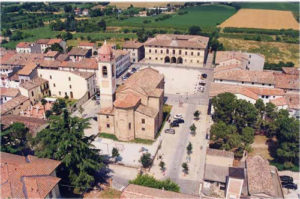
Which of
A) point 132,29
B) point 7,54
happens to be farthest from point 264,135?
point 132,29

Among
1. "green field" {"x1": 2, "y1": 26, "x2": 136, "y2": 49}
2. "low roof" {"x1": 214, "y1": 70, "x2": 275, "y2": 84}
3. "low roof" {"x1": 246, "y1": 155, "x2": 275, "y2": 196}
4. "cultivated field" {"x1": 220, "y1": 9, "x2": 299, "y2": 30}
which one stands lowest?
"low roof" {"x1": 246, "y1": 155, "x2": 275, "y2": 196}

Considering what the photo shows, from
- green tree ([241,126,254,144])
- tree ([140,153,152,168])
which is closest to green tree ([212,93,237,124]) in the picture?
green tree ([241,126,254,144])

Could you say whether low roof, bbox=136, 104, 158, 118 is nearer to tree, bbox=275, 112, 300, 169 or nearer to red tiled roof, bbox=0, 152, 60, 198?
red tiled roof, bbox=0, 152, 60, 198

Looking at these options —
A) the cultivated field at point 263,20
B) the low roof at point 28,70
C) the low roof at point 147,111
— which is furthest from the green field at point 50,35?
the low roof at point 147,111

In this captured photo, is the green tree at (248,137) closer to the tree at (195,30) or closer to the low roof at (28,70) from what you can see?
the low roof at (28,70)

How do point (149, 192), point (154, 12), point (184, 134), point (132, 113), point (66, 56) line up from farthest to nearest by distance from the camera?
1. point (154, 12)
2. point (66, 56)
3. point (184, 134)
4. point (132, 113)
5. point (149, 192)

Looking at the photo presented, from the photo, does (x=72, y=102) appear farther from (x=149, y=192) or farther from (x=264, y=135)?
(x=264, y=135)
